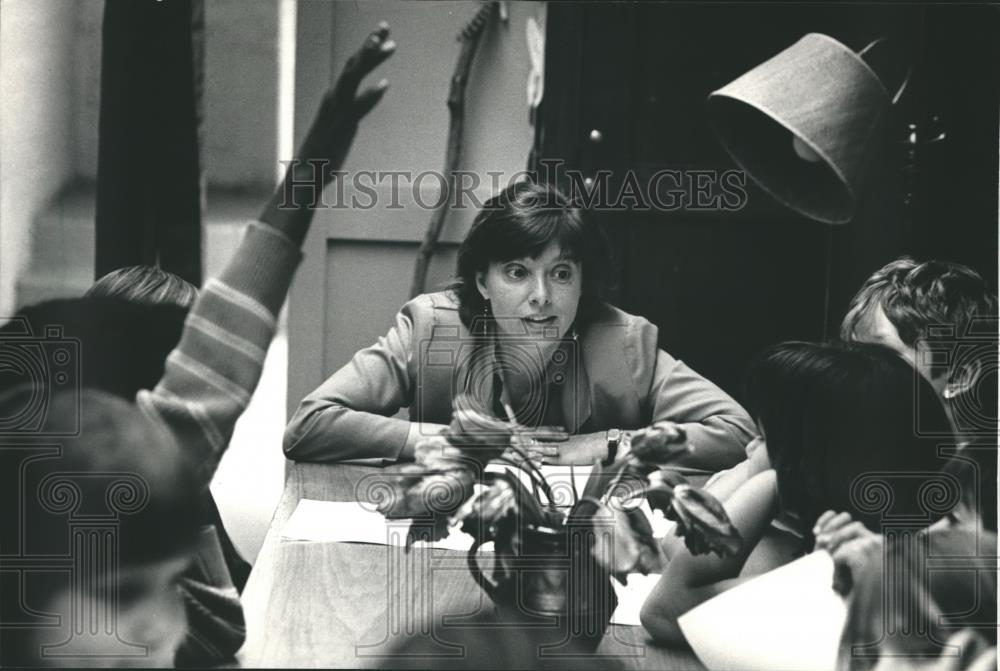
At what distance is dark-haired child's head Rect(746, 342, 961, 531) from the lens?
146cm

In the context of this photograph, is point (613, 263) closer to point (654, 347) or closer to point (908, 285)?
point (654, 347)

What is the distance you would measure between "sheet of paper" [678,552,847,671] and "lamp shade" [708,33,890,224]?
46 cm

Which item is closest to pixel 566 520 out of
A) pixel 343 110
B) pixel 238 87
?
pixel 343 110

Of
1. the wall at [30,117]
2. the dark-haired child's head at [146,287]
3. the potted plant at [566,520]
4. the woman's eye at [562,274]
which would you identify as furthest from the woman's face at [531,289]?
the wall at [30,117]

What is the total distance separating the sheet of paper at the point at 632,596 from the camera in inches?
56.9

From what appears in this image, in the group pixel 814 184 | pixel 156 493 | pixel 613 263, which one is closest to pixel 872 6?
pixel 814 184

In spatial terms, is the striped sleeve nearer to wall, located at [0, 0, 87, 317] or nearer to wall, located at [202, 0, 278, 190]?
wall, located at [202, 0, 278, 190]

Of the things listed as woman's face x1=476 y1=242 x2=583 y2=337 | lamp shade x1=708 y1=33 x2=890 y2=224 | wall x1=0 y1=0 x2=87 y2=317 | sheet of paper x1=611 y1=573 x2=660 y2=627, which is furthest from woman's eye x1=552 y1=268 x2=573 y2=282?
wall x1=0 y1=0 x2=87 y2=317

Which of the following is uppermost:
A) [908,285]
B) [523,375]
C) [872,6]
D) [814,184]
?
[872,6]

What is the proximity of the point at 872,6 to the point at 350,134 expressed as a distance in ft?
2.29

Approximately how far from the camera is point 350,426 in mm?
1480

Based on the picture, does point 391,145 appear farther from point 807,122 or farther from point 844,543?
point 844,543

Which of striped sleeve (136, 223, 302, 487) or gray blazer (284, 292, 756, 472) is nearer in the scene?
striped sleeve (136, 223, 302, 487)

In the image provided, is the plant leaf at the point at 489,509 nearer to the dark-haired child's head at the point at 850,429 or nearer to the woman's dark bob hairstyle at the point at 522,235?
the woman's dark bob hairstyle at the point at 522,235
